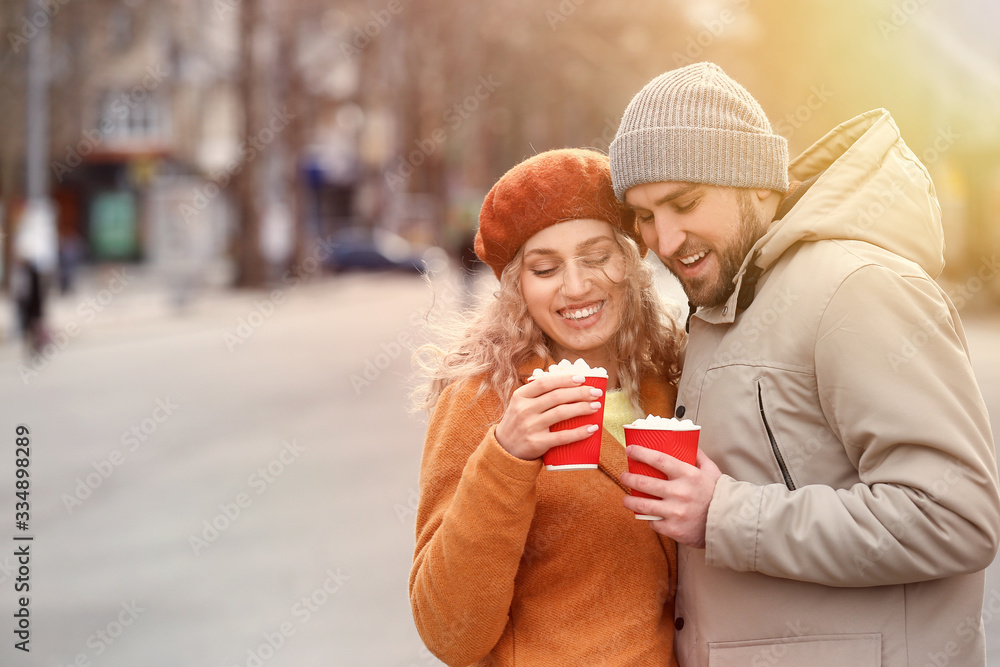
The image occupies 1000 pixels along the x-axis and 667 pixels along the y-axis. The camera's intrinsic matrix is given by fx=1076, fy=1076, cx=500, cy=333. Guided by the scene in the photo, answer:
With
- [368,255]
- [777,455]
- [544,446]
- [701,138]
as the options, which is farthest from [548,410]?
[368,255]

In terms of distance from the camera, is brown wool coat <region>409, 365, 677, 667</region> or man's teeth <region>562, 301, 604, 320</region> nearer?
brown wool coat <region>409, 365, 677, 667</region>

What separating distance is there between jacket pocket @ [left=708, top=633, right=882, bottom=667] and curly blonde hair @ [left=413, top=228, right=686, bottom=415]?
674mm

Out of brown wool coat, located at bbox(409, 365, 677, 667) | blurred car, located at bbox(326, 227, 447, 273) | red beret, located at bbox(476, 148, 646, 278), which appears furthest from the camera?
blurred car, located at bbox(326, 227, 447, 273)

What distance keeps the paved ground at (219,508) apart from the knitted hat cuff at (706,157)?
122 inches

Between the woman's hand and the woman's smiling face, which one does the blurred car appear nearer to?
the woman's smiling face

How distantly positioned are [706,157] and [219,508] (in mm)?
6176

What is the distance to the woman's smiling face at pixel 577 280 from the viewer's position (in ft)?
8.49

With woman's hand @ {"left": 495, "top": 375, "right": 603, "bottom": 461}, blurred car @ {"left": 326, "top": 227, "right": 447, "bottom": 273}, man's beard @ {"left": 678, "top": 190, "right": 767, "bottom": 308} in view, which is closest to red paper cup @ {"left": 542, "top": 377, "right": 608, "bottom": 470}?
woman's hand @ {"left": 495, "top": 375, "right": 603, "bottom": 461}

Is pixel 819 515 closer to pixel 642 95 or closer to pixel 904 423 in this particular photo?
pixel 904 423

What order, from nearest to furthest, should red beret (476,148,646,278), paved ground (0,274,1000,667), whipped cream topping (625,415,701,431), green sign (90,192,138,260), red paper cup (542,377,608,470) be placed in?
whipped cream topping (625,415,701,431) < red paper cup (542,377,608,470) < red beret (476,148,646,278) < paved ground (0,274,1000,667) < green sign (90,192,138,260)

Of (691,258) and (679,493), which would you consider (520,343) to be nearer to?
(691,258)

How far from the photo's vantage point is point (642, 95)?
2.40 meters

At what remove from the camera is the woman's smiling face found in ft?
8.49

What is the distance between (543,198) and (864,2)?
22.1 m
